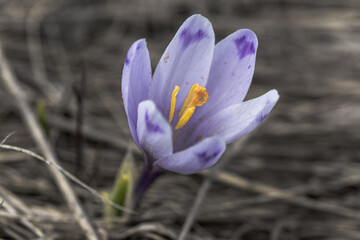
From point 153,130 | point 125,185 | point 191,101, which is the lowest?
point 125,185

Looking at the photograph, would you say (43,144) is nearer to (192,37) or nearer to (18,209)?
(18,209)

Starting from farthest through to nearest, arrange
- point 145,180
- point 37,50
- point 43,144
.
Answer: point 37,50
point 43,144
point 145,180

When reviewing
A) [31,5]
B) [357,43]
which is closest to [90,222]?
[31,5]

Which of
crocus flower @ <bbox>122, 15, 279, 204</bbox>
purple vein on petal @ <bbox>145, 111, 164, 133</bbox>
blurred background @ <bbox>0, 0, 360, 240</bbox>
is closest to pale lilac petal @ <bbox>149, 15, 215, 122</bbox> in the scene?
crocus flower @ <bbox>122, 15, 279, 204</bbox>

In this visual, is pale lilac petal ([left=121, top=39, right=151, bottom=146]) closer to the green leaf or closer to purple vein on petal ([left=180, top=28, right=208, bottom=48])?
purple vein on petal ([left=180, top=28, right=208, bottom=48])

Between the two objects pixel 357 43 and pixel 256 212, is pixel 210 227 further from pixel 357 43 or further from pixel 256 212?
pixel 357 43

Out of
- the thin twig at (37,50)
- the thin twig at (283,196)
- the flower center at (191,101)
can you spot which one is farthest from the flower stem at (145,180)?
the thin twig at (37,50)

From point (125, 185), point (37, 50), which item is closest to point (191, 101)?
point (125, 185)
